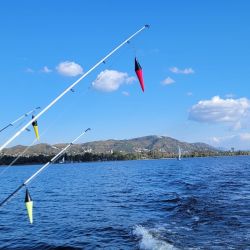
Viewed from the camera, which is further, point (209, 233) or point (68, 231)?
point (68, 231)

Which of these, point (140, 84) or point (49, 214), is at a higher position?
point (140, 84)

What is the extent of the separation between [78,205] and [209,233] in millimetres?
19991

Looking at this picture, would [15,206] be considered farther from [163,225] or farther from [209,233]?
[209,233]

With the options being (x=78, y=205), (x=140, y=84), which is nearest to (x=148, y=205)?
(x=78, y=205)

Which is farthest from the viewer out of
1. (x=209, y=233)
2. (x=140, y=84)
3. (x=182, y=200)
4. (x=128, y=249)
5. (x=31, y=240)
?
(x=182, y=200)

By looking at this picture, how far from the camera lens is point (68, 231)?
96.2ft

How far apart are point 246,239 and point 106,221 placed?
469 inches

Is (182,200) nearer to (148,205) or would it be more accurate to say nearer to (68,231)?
(148,205)

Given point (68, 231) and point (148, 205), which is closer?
point (68, 231)

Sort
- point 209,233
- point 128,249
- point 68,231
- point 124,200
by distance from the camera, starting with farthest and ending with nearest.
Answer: point 124,200 < point 68,231 < point 209,233 < point 128,249

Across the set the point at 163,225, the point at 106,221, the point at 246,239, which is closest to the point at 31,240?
the point at 106,221

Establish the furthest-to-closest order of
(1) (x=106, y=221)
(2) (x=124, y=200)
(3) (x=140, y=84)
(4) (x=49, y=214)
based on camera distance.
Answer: (2) (x=124, y=200)
(4) (x=49, y=214)
(1) (x=106, y=221)
(3) (x=140, y=84)

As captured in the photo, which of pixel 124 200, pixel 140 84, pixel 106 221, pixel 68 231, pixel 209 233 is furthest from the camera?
Answer: pixel 124 200

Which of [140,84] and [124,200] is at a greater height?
[140,84]
